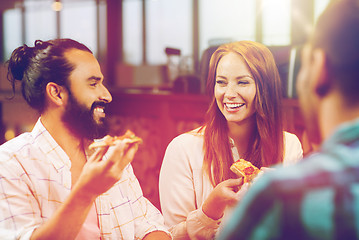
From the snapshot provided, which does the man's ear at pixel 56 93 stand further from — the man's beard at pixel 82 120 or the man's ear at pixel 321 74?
the man's ear at pixel 321 74

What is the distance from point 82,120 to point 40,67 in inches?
10.0

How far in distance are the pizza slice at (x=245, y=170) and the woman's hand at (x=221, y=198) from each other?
0.03 m

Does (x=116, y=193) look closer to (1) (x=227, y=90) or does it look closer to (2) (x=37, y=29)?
(1) (x=227, y=90)

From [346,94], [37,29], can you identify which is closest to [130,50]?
[37,29]

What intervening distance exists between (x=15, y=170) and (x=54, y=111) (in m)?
0.27

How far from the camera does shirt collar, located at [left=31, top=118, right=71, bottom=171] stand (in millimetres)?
1512

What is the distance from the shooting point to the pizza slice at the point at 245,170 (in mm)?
1531

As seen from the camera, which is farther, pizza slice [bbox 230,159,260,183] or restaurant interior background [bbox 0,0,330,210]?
restaurant interior background [bbox 0,0,330,210]

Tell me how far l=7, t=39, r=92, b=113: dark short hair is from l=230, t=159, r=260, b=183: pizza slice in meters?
0.73

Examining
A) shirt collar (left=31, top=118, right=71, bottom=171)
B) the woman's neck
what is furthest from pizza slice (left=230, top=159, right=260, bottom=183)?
shirt collar (left=31, top=118, right=71, bottom=171)

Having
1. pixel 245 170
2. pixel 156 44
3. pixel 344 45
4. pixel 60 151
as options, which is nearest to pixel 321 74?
pixel 344 45

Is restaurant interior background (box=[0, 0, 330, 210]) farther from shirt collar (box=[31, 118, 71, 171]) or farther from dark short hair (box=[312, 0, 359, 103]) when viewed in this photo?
dark short hair (box=[312, 0, 359, 103])

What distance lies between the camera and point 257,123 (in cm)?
174

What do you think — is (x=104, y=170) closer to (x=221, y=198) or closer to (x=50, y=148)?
(x=50, y=148)
